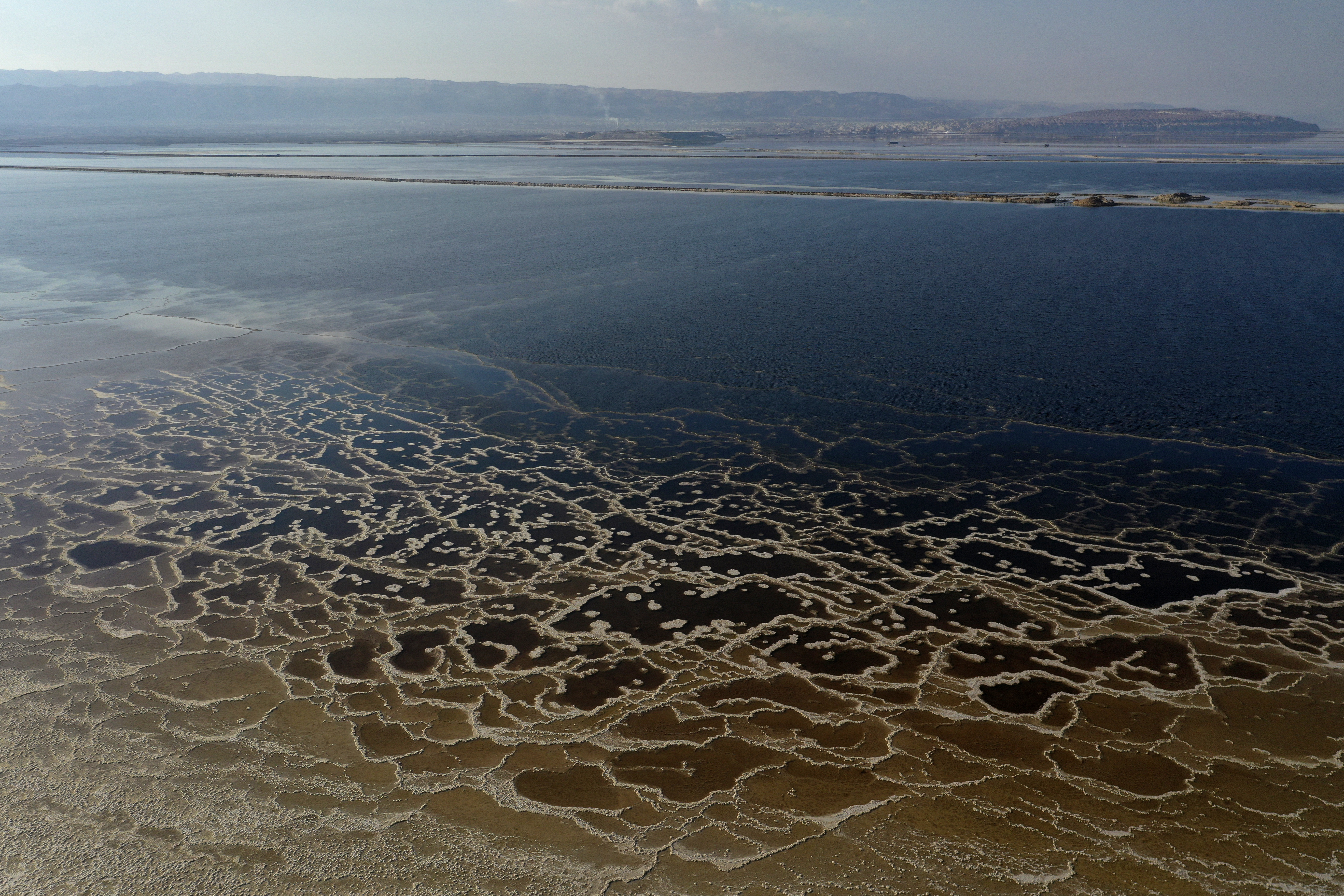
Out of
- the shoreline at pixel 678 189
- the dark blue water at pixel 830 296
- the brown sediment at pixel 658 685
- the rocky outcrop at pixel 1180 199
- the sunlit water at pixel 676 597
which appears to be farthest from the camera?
the rocky outcrop at pixel 1180 199

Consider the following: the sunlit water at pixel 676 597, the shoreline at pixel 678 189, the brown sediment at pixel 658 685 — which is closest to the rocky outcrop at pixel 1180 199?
the shoreline at pixel 678 189

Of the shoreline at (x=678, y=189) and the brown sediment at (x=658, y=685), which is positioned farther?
the shoreline at (x=678, y=189)

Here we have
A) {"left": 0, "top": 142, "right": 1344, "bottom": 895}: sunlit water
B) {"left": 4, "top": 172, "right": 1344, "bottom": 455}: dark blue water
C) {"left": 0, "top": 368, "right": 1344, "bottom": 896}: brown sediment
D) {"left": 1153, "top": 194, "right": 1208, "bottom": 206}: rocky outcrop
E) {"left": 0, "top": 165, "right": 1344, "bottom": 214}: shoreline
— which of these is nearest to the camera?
{"left": 0, "top": 368, "right": 1344, "bottom": 896}: brown sediment

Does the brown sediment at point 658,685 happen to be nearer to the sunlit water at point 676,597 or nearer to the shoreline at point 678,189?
the sunlit water at point 676,597

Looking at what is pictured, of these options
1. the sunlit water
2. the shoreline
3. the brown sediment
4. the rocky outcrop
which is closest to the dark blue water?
the sunlit water

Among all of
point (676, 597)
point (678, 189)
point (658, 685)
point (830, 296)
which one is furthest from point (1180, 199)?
point (658, 685)

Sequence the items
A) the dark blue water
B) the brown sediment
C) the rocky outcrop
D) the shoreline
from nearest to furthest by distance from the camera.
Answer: the brown sediment → the dark blue water → the shoreline → the rocky outcrop

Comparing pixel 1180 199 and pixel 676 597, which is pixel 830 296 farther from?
pixel 1180 199

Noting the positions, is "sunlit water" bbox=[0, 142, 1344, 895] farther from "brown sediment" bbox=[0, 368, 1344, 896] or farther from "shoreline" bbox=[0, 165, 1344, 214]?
"shoreline" bbox=[0, 165, 1344, 214]

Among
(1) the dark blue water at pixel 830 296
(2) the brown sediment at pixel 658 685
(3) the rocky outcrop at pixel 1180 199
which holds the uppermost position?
(3) the rocky outcrop at pixel 1180 199
